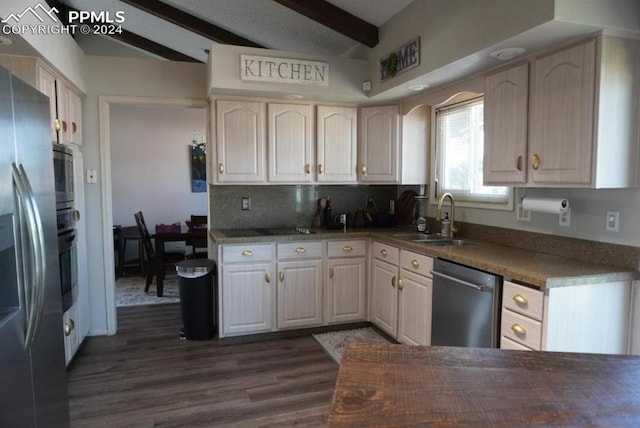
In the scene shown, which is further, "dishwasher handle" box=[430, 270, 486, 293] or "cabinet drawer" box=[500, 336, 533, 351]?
"dishwasher handle" box=[430, 270, 486, 293]

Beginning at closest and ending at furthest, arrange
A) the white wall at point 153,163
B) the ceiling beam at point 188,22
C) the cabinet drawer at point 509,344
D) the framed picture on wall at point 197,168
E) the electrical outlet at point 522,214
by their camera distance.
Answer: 1. the cabinet drawer at point 509,344
2. the electrical outlet at point 522,214
3. the ceiling beam at point 188,22
4. the white wall at point 153,163
5. the framed picture on wall at point 197,168

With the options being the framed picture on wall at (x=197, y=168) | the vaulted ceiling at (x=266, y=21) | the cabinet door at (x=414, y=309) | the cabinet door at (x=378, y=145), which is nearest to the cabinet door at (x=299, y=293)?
the cabinet door at (x=414, y=309)

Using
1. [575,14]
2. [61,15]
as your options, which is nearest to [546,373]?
[575,14]

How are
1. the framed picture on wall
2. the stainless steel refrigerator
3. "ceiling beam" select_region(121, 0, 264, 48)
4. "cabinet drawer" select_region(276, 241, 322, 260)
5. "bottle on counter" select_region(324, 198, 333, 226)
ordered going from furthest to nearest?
the framed picture on wall
"bottle on counter" select_region(324, 198, 333, 226)
"ceiling beam" select_region(121, 0, 264, 48)
"cabinet drawer" select_region(276, 241, 322, 260)
the stainless steel refrigerator

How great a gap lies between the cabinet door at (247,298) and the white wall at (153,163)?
3.22m

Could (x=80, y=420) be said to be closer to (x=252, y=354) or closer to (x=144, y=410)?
(x=144, y=410)

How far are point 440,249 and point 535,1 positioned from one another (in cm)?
149

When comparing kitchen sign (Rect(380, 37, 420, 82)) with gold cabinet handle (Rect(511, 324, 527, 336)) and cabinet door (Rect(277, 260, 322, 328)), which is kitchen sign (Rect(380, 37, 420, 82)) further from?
gold cabinet handle (Rect(511, 324, 527, 336))

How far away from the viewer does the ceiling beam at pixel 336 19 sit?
3.15 meters

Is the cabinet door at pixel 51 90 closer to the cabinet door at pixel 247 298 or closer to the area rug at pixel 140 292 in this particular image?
the cabinet door at pixel 247 298

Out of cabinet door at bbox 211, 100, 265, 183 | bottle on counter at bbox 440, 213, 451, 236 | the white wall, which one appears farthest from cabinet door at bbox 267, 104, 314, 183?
the white wall

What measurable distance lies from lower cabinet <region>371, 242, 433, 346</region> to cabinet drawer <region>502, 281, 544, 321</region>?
70 centimetres

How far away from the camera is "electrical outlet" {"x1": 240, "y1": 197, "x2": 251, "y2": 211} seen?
3977mm

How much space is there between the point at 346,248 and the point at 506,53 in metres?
2.00
